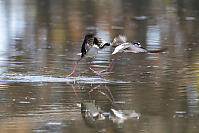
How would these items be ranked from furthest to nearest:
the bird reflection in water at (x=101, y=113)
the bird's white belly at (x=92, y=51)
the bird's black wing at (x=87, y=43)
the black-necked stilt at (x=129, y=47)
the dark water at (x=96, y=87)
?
the bird's white belly at (x=92, y=51)
the bird's black wing at (x=87, y=43)
the black-necked stilt at (x=129, y=47)
the bird reflection in water at (x=101, y=113)
the dark water at (x=96, y=87)

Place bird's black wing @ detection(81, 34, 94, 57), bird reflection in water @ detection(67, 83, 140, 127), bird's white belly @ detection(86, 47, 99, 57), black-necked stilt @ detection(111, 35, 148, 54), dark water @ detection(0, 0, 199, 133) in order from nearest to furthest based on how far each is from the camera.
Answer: dark water @ detection(0, 0, 199, 133)
bird reflection in water @ detection(67, 83, 140, 127)
black-necked stilt @ detection(111, 35, 148, 54)
bird's black wing @ detection(81, 34, 94, 57)
bird's white belly @ detection(86, 47, 99, 57)

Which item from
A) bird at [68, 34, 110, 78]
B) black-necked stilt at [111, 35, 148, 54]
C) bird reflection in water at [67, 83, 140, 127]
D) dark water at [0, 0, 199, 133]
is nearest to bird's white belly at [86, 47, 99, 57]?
bird at [68, 34, 110, 78]

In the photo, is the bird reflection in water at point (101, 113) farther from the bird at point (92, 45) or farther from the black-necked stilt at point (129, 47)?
the bird at point (92, 45)

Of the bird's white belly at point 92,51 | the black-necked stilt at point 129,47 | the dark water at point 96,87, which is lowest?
the dark water at point 96,87

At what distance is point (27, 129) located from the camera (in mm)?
8117

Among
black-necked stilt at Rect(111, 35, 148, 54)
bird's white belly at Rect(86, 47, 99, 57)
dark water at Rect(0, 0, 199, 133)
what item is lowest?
dark water at Rect(0, 0, 199, 133)

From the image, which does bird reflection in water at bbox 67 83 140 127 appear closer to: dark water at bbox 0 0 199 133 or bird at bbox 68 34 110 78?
dark water at bbox 0 0 199 133

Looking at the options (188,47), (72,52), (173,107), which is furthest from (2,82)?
(188,47)

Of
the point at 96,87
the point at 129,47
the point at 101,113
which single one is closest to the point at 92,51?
the point at 129,47

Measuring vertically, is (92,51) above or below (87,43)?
below

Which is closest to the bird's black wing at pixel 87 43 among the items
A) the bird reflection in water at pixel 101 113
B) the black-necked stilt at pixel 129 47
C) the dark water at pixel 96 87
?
the black-necked stilt at pixel 129 47

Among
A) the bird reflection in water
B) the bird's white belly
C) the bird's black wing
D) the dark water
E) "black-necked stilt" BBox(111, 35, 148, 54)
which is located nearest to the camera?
the dark water

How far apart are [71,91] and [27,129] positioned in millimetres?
2948

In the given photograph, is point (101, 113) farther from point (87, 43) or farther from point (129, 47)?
point (87, 43)
